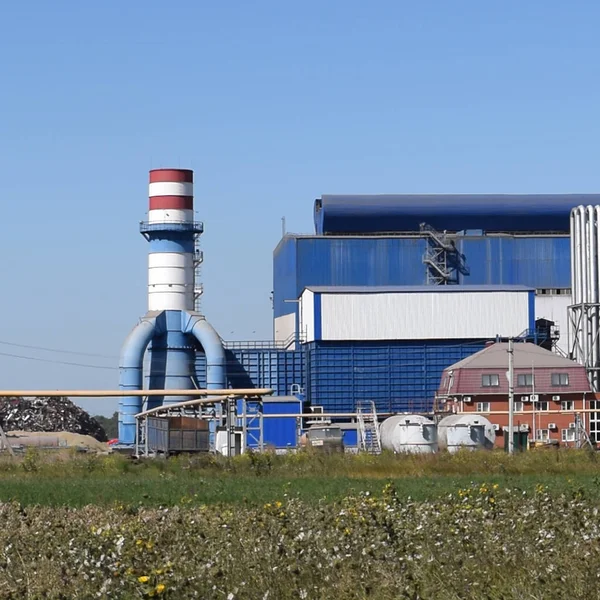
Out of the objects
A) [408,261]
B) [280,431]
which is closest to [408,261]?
[408,261]

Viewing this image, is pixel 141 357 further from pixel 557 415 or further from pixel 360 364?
pixel 557 415

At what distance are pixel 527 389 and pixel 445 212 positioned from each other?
17.9 meters

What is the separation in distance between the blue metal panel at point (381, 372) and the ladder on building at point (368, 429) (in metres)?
1.03

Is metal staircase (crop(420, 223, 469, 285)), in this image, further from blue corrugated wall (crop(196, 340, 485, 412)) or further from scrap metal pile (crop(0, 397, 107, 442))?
scrap metal pile (crop(0, 397, 107, 442))

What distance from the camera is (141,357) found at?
6188 cm

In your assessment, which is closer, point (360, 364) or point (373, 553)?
point (373, 553)

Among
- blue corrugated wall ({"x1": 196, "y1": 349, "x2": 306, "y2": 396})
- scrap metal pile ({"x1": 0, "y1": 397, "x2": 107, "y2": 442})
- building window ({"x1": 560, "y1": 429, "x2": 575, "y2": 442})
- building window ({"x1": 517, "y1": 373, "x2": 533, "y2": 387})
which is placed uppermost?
blue corrugated wall ({"x1": 196, "y1": 349, "x2": 306, "y2": 396})

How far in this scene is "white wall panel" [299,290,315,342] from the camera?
62.0 m

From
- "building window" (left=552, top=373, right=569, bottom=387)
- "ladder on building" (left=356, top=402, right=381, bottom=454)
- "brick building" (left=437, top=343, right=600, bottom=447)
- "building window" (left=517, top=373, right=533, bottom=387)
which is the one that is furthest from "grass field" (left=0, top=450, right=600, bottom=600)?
"building window" (left=552, top=373, right=569, bottom=387)

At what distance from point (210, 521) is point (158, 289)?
50.6 metres

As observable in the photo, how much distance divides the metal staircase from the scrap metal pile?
68.6ft

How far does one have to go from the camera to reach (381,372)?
204 ft

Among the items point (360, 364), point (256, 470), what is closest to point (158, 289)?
point (360, 364)

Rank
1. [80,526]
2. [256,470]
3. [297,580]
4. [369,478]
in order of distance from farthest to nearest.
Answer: [256,470], [369,478], [80,526], [297,580]
